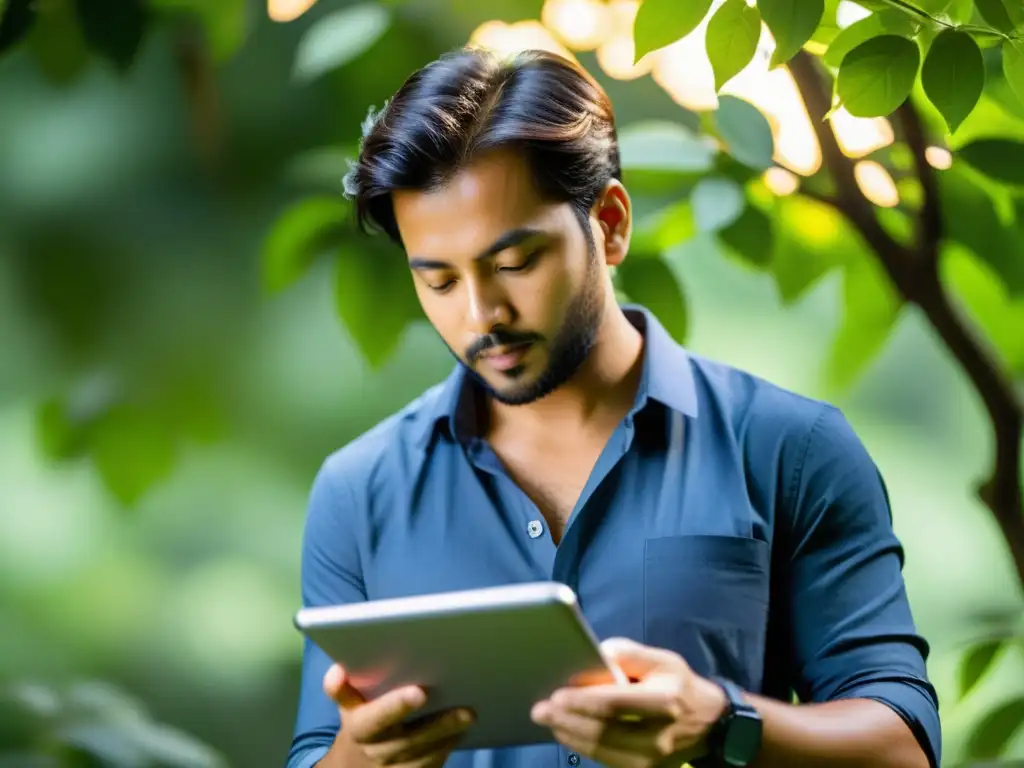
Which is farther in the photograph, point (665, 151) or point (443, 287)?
point (665, 151)

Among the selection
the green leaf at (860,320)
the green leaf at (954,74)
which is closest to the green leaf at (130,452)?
the green leaf at (860,320)

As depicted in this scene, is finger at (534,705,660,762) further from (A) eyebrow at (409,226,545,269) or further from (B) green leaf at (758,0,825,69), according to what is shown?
(B) green leaf at (758,0,825,69)

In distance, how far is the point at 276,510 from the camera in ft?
7.47

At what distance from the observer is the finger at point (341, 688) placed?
3.12ft

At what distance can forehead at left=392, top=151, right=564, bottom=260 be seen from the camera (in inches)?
42.3

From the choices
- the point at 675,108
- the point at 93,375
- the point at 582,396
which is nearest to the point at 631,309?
the point at 582,396

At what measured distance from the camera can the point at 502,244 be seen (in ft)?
3.52

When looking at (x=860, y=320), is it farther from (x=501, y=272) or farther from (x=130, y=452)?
(x=130, y=452)

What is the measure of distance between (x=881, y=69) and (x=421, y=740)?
0.59 meters

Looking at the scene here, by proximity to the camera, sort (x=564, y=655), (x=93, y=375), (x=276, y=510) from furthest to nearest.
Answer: (x=276, y=510) < (x=93, y=375) < (x=564, y=655)

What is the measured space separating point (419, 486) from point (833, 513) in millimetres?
362

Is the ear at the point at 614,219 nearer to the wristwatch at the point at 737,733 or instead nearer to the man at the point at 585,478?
the man at the point at 585,478

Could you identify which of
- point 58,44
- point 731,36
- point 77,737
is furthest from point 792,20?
point 77,737

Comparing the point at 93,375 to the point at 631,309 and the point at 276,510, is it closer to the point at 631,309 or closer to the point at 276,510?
the point at 276,510
